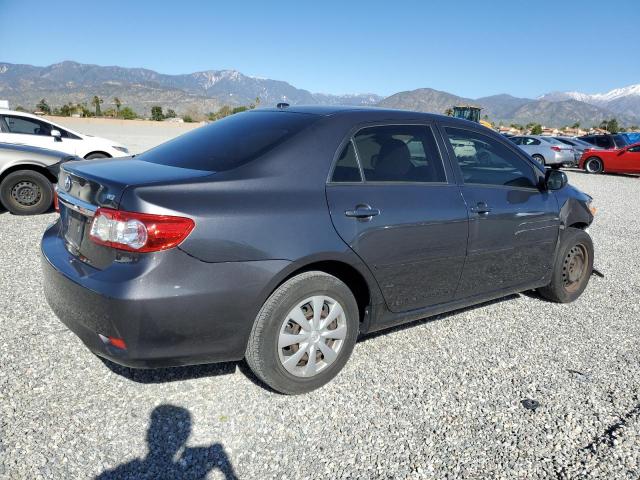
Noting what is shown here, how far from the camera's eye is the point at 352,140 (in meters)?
3.09

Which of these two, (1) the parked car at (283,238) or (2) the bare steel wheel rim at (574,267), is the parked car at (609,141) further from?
(1) the parked car at (283,238)

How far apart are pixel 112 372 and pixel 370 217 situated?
1.89 metres

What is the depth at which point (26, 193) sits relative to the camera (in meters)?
7.35

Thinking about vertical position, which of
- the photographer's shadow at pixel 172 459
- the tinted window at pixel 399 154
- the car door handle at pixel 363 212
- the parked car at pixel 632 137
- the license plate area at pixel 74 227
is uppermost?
the parked car at pixel 632 137

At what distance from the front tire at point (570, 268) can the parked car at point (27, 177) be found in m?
6.57

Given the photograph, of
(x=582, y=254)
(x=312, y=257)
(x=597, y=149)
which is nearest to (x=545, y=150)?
(x=597, y=149)

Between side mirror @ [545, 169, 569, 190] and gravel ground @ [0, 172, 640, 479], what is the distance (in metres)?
1.22

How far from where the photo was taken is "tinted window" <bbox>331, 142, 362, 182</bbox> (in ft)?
9.67

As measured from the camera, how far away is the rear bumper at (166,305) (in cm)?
233

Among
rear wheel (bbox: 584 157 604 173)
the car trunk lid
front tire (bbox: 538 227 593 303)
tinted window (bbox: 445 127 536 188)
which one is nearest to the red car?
rear wheel (bbox: 584 157 604 173)

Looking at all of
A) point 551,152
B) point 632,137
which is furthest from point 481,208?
point 632,137

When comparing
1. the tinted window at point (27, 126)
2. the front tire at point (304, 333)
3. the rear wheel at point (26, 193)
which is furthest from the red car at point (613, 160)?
the front tire at point (304, 333)

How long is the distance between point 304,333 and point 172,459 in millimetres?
941

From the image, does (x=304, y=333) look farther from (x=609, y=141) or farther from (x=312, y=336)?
(x=609, y=141)
